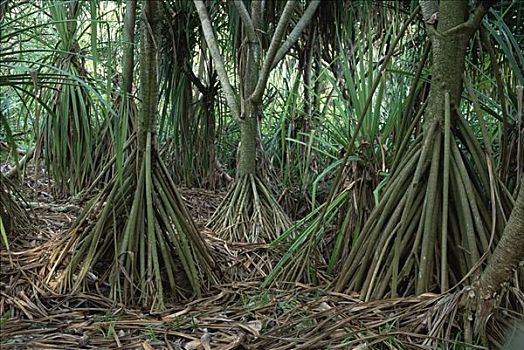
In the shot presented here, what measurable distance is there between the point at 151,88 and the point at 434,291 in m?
1.09

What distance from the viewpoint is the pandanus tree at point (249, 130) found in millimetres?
2396

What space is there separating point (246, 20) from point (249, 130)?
502mm

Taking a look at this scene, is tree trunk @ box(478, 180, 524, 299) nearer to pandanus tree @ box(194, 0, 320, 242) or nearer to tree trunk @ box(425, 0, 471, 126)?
tree trunk @ box(425, 0, 471, 126)

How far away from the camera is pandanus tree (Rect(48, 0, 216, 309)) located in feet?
5.48

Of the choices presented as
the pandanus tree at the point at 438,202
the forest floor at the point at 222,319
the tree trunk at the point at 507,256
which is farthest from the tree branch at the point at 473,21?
the forest floor at the point at 222,319

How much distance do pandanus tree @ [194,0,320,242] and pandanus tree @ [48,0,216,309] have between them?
0.56 meters

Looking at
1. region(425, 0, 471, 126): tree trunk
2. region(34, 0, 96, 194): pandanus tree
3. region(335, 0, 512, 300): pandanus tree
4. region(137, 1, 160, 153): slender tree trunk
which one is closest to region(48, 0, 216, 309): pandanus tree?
region(137, 1, 160, 153): slender tree trunk

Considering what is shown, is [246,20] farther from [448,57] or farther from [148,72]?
[448,57]

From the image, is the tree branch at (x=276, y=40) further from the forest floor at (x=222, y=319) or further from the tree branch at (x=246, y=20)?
the forest floor at (x=222, y=319)

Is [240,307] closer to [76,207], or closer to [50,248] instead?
[50,248]

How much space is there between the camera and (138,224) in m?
1.74

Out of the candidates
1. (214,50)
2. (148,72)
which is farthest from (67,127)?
(148,72)

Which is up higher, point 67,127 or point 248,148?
point 67,127

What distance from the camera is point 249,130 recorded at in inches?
101
